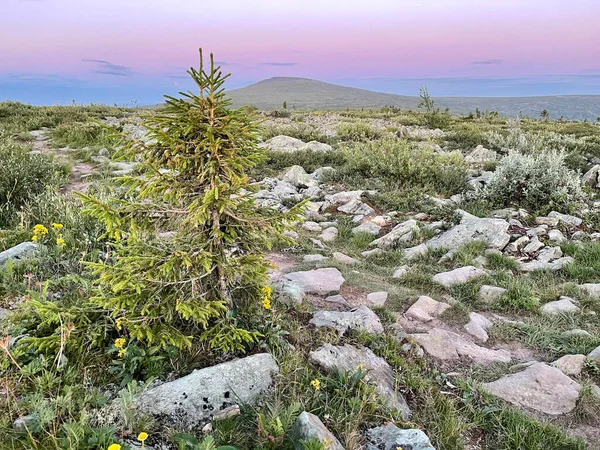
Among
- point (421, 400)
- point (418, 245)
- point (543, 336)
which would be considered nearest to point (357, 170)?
point (418, 245)

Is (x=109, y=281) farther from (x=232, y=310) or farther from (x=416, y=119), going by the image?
(x=416, y=119)

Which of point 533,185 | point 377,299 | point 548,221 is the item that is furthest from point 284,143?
point 377,299

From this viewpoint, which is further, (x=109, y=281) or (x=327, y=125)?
(x=327, y=125)

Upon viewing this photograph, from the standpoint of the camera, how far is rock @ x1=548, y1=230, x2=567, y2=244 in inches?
288

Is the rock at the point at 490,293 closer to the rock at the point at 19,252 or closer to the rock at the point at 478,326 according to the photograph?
the rock at the point at 478,326

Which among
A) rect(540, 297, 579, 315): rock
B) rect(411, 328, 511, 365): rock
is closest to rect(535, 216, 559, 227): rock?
rect(540, 297, 579, 315): rock

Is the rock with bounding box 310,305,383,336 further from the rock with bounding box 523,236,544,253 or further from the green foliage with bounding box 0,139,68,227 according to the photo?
the green foliage with bounding box 0,139,68,227

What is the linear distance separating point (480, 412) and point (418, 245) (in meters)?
4.19

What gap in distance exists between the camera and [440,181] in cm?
1008

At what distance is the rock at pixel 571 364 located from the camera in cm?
418

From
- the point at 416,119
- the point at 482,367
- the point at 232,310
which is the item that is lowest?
the point at 482,367

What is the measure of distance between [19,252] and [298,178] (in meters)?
7.20

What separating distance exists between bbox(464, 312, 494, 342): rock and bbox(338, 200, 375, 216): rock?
13.1ft

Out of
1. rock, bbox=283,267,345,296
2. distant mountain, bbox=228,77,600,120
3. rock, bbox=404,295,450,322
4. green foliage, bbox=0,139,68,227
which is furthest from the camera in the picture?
distant mountain, bbox=228,77,600,120
